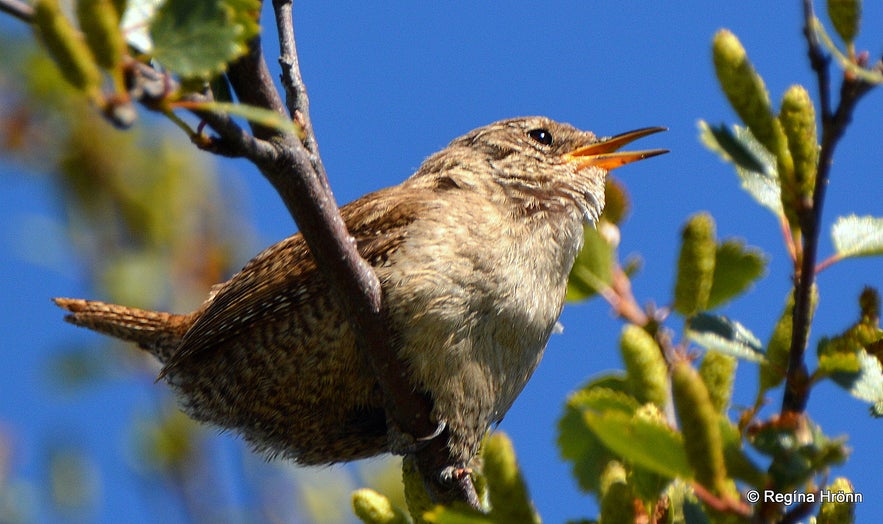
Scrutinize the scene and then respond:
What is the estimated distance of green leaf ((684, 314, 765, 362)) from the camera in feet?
4.67

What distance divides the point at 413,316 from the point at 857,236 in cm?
176

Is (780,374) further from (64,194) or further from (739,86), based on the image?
(64,194)

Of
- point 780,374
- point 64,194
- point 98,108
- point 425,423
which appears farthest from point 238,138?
point 64,194

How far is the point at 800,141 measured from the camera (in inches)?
55.0

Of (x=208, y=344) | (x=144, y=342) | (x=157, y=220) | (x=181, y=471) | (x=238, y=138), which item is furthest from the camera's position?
(x=144, y=342)

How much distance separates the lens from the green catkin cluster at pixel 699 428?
111 centimetres

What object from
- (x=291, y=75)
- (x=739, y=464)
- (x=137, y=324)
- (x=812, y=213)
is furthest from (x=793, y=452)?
(x=137, y=324)

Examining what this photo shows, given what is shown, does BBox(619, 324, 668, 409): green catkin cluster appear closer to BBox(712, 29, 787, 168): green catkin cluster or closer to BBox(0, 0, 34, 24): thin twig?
BBox(712, 29, 787, 168): green catkin cluster

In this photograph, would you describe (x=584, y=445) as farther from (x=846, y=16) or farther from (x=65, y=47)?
(x=65, y=47)

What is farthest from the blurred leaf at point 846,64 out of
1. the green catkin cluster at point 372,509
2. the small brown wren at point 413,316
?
the small brown wren at point 413,316

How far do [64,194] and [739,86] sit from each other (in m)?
2.66

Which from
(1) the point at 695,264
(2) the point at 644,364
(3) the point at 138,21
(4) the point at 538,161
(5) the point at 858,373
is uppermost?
(4) the point at 538,161

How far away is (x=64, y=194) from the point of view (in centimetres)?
343

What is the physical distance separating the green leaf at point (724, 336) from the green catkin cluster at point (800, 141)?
19 cm
